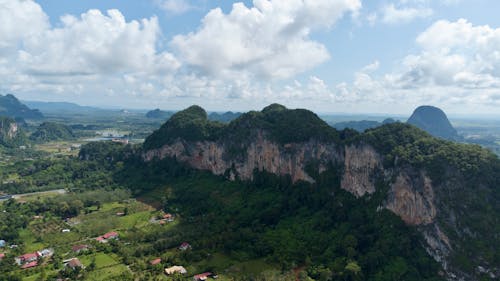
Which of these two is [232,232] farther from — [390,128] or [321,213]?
[390,128]

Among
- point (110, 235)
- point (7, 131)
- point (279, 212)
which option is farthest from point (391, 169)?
point (7, 131)

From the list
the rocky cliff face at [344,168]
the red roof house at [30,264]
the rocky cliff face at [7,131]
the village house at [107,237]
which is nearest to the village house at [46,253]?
the red roof house at [30,264]

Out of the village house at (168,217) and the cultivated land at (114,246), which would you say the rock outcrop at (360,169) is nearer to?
the cultivated land at (114,246)

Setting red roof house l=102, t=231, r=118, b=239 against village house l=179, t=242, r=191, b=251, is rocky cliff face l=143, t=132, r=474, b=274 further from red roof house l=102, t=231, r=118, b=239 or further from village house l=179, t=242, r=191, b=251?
red roof house l=102, t=231, r=118, b=239

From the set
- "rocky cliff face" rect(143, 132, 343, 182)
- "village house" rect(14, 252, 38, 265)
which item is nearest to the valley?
"rocky cliff face" rect(143, 132, 343, 182)

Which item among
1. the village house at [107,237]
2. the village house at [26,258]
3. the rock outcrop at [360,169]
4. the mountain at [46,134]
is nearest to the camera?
the village house at [26,258]

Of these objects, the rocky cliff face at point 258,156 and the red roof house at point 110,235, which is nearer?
the red roof house at point 110,235

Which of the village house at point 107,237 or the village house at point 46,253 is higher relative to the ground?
the village house at point 107,237

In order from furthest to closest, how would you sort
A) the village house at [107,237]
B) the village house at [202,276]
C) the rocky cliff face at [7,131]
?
the rocky cliff face at [7,131]
the village house at [107,237]
the village house at [202,276]
